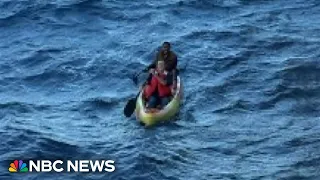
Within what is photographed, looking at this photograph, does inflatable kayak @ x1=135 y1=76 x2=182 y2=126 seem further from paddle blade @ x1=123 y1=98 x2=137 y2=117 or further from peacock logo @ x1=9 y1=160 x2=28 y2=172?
peacock logo @ x1=9 y1=160 x2=28 y2=172

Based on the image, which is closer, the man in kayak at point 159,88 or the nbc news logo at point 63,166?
the nbc news logo at point 63,166

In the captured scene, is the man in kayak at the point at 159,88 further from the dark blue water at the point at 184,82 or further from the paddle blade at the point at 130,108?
the dark blue water at the point at 184,82

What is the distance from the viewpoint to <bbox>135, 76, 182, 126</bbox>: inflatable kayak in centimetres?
2017

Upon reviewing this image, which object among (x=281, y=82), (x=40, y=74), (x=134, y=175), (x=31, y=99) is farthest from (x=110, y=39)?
(x=134, y=175)

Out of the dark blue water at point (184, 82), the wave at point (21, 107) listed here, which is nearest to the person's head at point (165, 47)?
the dark blue water at point (184, 82)

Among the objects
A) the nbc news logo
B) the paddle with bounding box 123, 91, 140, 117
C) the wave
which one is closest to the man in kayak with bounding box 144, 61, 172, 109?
the paddle with bounding box 123, 91, 140, 117

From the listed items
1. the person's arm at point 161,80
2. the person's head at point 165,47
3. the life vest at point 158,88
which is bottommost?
the life vest at point 158,88

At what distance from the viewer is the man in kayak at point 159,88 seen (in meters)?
20.8

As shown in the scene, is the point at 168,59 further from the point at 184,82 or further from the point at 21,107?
the point at 21,107

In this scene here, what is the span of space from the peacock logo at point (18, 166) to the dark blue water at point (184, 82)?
0.81ft

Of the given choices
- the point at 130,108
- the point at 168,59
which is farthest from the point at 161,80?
the point at 130,108

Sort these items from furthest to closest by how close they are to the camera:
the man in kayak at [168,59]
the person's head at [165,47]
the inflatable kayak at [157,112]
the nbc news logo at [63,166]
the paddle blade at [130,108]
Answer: the paddle blade at [130,108], the man in kayak at [168,59], the person's head at [165,47], the inflatable kayak at [157,112], the nbc news logo at [63,166]

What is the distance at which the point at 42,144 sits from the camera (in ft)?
63.2

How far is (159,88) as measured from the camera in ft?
68.4
